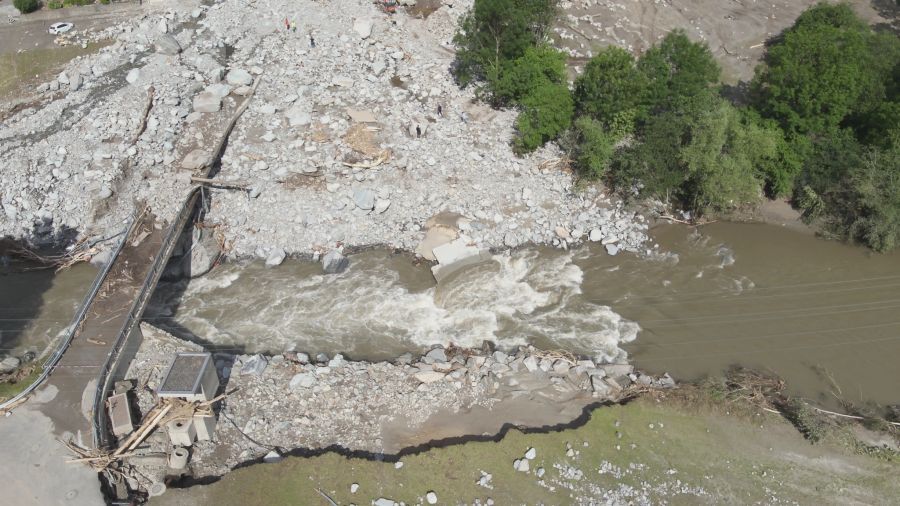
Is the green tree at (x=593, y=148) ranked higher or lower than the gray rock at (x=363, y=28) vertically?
lower

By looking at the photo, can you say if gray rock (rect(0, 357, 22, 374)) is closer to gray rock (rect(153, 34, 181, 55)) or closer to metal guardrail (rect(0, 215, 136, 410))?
metal guardrail (rect(0, 215, 136, 410))

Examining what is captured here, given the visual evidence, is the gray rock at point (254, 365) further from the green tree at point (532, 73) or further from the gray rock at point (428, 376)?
the green tree at point (532, 73)

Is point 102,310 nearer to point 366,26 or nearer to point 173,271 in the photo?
point 173,271

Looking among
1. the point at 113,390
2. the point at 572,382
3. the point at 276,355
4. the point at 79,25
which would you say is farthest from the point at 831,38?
the point at 79,25

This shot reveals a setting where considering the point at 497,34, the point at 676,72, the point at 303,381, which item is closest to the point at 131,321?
the point at 303,381

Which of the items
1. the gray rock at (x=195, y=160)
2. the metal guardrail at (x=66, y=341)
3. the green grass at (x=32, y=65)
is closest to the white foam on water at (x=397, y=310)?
the metal guardrail at (x=66, y=341)
